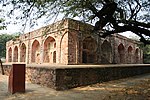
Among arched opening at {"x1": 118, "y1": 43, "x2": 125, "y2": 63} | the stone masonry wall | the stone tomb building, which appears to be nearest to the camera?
the stone masonry wall

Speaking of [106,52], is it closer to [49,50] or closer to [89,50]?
[89,50]

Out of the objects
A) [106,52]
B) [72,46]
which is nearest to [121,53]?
[106,52]

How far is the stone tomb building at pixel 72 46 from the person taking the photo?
14570 mm

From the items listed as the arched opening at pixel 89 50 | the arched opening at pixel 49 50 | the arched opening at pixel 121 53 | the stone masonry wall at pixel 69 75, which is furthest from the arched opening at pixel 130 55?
the stone masonry wall at pixel 69 75

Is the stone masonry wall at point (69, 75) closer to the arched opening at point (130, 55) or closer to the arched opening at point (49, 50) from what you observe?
the arched opening at point (49, 50)

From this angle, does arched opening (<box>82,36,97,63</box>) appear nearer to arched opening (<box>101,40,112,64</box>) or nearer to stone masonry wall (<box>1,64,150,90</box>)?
arched opening (<box>101,40,112,64</box>)

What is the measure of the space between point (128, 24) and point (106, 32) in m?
1.11

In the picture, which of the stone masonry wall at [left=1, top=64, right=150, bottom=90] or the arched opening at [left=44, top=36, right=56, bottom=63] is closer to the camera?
the stone masonry wall at [left=1, top=64, right=150, bottom=90]

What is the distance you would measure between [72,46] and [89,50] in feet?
10.8

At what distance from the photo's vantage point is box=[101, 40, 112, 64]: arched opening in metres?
19.5

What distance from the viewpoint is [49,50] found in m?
18.4

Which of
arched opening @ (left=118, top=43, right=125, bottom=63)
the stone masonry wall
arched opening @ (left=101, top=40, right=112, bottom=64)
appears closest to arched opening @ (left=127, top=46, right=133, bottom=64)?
arched opening @ (left=118, top=43, right=125, bottom=63)

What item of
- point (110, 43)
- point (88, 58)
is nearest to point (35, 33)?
point (88, 58)

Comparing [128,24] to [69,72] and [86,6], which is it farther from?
[69,72]
